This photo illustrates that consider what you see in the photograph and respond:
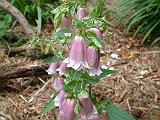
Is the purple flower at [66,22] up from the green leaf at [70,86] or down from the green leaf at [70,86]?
up

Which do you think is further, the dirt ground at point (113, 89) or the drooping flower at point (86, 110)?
the dirt ground at point (113, 89)

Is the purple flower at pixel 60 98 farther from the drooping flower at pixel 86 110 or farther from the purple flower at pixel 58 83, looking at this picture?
the purple flower at pixel 58 83

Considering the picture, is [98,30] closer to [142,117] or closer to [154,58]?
[142,117]

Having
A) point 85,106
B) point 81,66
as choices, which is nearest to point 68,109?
point 85,106

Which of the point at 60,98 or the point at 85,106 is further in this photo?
the point at 60,98

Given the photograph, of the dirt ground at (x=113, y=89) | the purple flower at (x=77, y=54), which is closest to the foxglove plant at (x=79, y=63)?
the purple flower at (x=77, y=54)

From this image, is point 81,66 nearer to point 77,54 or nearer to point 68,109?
→ point 77,54
